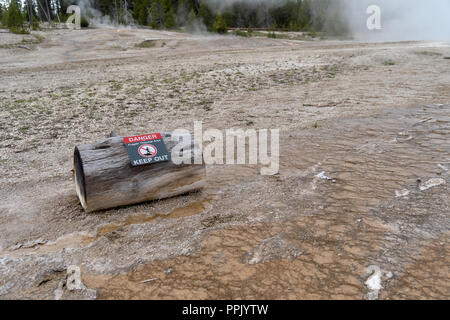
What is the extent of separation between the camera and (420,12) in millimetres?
31625

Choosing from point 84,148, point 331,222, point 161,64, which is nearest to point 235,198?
point 331,222

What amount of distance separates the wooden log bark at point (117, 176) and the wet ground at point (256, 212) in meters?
0.15

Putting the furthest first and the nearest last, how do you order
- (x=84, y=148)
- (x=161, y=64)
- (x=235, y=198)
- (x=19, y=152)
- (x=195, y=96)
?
(x=161, y=64), (x=195, y=96), (x=19, y=152), (x=235, y=198), (x=84, y=148)

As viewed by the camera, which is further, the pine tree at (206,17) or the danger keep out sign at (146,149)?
the pine tree at (206,17)

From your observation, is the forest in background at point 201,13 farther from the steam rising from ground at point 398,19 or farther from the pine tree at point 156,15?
the steam rising from ground at point 398,19

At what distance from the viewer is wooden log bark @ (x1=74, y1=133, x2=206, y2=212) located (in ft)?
12.5

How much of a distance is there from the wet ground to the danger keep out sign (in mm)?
531

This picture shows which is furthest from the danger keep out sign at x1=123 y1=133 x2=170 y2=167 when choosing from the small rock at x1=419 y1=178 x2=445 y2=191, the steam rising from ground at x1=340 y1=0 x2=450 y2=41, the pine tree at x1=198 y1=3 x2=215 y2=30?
the pine tree at x1=198 y1=3 x2=215 y2=30

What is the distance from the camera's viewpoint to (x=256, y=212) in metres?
3.95

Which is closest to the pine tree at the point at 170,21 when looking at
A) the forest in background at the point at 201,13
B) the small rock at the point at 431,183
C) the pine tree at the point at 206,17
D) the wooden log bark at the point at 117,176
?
the forest in background at the point at 201,13

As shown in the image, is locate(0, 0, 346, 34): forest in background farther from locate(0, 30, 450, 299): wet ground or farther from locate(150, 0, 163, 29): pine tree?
locate(0, 30, 450, 299): wet ground

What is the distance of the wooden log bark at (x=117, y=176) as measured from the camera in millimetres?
3816

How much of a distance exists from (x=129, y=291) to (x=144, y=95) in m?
7.74
